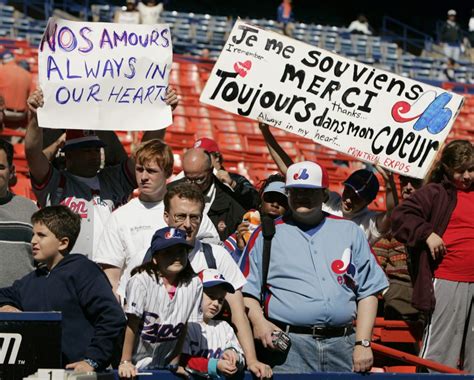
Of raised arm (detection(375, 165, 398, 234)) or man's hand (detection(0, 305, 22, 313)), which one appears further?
raised arm (detection(375, 165, 398, 234))

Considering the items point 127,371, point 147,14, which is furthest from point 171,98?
point 147,14

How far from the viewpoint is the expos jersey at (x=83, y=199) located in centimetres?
557

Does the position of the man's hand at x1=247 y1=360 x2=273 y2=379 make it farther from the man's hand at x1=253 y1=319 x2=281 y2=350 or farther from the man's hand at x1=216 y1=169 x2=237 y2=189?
the man's hand at x1=216 y1=169 x2=237 y2=189

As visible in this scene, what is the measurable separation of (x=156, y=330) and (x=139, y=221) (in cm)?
85

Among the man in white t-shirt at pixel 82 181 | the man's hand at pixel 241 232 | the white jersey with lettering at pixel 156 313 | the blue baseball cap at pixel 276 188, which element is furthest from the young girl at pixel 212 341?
the man's hand at pixel 241 232

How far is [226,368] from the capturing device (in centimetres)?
454

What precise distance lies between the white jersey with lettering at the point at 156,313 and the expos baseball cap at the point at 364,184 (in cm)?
206

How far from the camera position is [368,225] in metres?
6.55

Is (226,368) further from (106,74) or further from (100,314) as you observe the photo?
(106,74)

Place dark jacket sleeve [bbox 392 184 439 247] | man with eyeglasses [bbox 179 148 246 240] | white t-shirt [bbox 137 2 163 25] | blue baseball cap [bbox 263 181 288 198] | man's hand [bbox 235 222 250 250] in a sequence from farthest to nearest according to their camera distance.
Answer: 1. white t-shirt [bbox 137 2 163 25]
2. man with eyeglasses [bbox 179 148 246 240]
3. man's hand [bbox 235 222 250 250]
4. blue baseball cap [bbox 263 181 288 198]
5. dark jacket sleeve [bbox 392 184 439 247]

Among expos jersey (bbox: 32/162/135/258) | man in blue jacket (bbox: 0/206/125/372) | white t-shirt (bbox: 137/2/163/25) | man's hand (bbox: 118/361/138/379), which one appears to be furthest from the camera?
white t-shirt (bbox: 137/2/163/25)

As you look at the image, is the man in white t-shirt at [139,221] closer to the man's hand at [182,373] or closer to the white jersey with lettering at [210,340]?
the white jersey with lettering at [210,340]

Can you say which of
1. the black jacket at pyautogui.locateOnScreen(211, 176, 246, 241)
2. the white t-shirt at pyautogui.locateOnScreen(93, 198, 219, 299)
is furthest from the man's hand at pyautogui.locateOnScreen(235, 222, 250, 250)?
the white t-shirt at pyautogui.locateOnScreen(93, 198, 219, 299)

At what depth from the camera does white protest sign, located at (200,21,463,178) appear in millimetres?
6746
